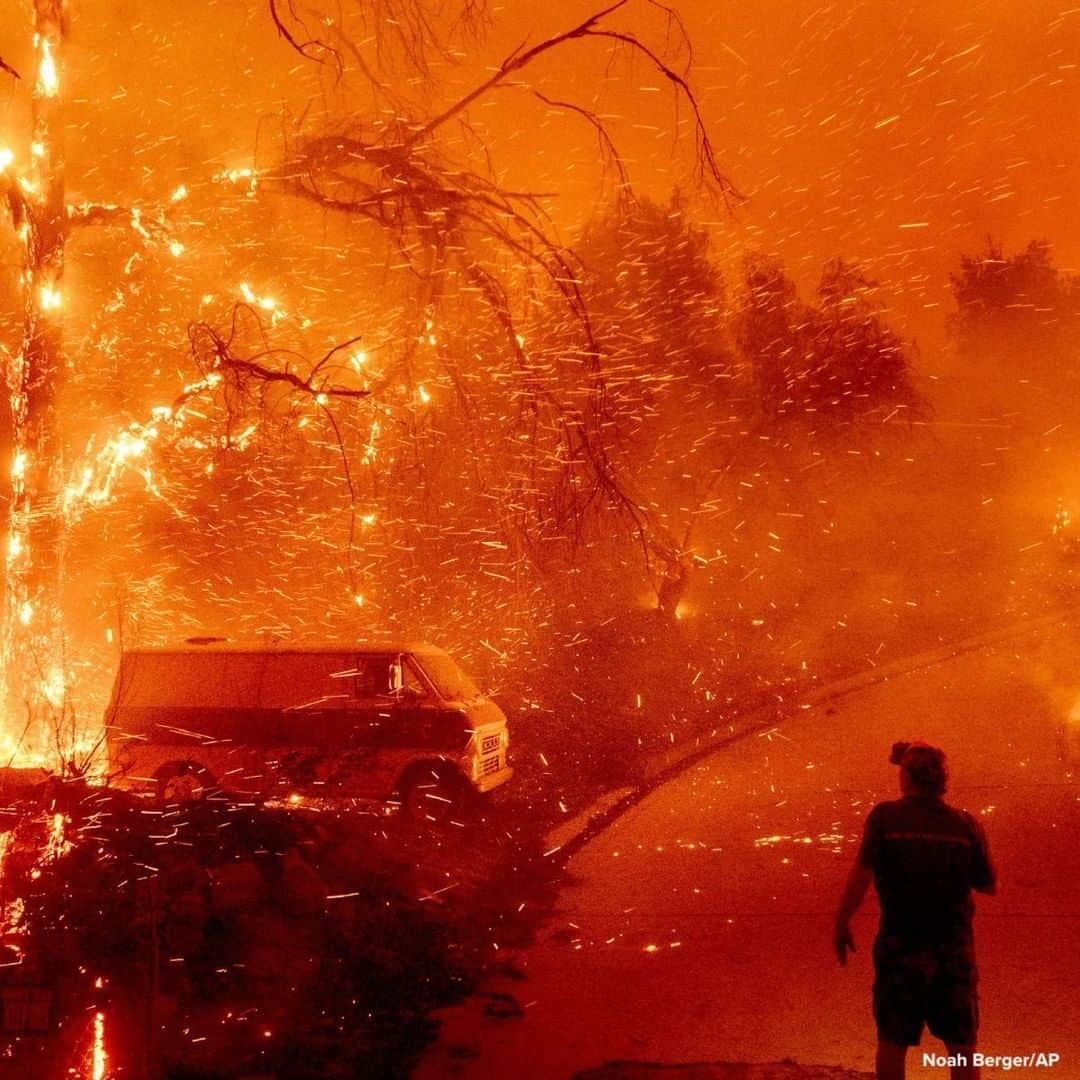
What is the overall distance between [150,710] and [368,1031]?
749 centimetres

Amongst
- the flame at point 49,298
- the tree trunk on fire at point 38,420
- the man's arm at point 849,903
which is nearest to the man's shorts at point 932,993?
the man's arm at point 849,903

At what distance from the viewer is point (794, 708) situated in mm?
18047

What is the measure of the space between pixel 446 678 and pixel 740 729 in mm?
6565

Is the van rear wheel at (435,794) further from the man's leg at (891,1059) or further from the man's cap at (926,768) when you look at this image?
the man's cap at (926,768)

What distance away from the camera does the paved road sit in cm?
517

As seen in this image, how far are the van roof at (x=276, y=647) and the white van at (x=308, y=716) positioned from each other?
1 centimetres

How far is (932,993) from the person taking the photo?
4012 mm

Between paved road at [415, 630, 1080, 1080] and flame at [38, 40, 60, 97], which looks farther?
flame at [38, 40, 60, 97]

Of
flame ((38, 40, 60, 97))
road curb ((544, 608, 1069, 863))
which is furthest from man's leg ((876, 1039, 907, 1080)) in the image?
flame ((38, 40, 60, 97))

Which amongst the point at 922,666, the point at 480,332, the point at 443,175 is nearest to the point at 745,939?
the point at 443,175

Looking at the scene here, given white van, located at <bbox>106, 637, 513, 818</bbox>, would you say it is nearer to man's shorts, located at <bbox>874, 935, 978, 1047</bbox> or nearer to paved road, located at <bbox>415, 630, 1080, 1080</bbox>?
paved road, located at <bbox>415, 630, 1080, 1080</bbox>

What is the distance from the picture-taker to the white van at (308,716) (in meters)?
10.8

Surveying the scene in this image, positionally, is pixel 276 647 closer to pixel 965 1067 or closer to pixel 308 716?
pixel 308 716

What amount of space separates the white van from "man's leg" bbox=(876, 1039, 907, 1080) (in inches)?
264
